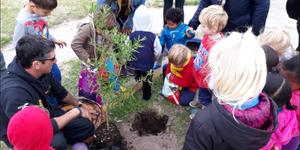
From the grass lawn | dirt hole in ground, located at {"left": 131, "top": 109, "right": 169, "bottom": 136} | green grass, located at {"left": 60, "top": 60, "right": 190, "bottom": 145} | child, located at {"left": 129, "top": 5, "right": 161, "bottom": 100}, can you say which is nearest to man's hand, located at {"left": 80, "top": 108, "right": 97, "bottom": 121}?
green grass, located at {"left": 60, "top": 60, "right": 190, "bottom": 145}

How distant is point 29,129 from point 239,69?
1.47 m

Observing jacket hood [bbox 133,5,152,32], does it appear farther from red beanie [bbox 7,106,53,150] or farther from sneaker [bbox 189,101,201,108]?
red beanie [bbox 7,106,53,150]

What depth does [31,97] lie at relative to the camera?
2.87 metres

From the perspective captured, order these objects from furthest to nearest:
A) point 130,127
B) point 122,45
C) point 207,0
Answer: point 207,0 < point 130,127 < point 122,45

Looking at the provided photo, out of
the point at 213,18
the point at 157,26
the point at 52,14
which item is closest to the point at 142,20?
the point at 213,18

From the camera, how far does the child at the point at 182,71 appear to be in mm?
3658

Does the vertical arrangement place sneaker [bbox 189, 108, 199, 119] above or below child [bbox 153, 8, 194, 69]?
below

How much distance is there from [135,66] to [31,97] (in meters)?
1.45

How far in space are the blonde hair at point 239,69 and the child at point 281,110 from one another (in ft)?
2.30

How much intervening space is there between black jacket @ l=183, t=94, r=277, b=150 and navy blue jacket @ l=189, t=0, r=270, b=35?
218 cm

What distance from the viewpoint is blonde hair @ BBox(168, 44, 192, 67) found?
3.63 metres

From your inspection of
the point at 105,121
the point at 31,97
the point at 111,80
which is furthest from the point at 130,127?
the point at 31,97

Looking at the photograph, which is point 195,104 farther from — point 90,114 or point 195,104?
point 90,114

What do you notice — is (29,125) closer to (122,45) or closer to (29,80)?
(29,80)
